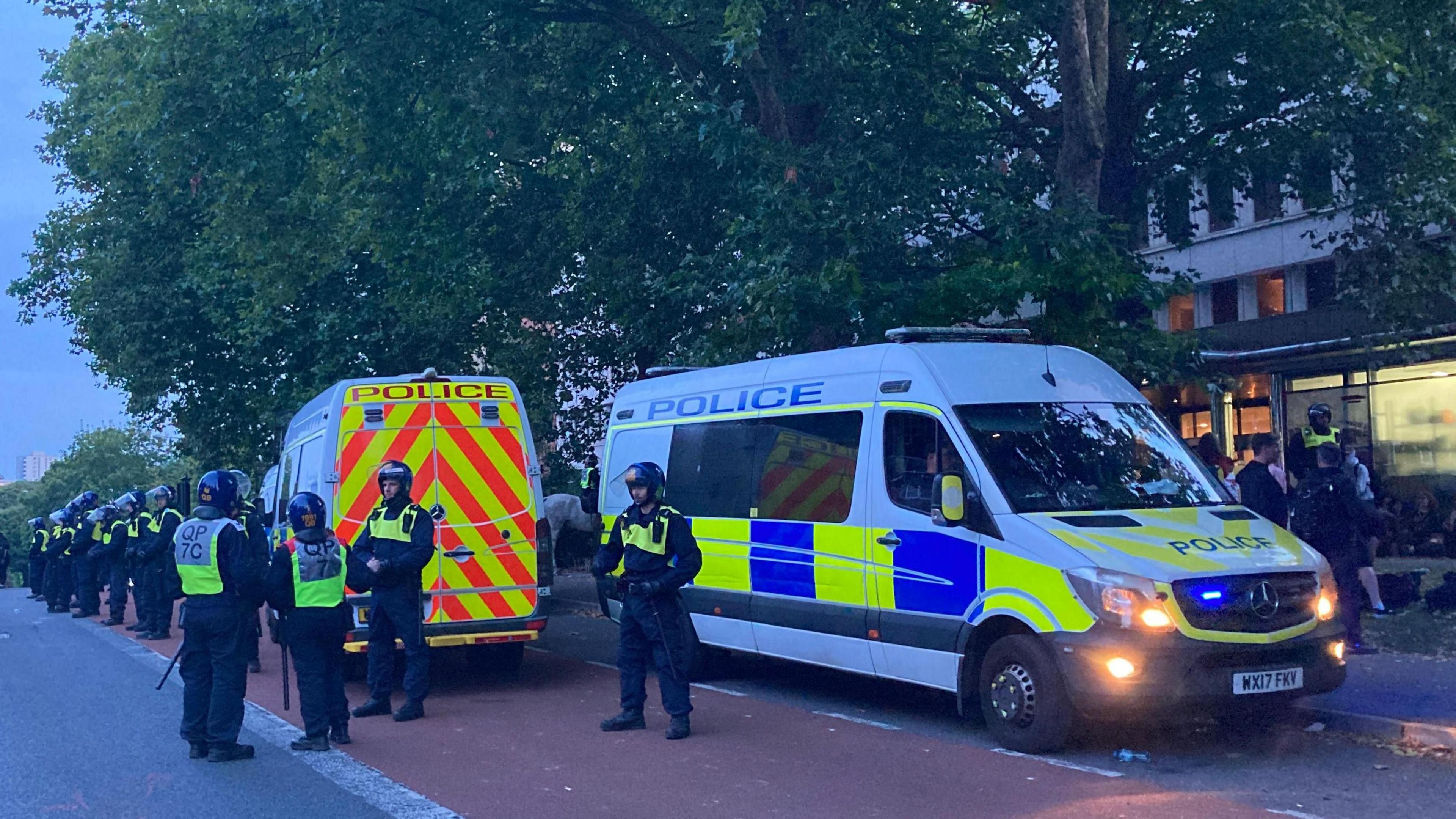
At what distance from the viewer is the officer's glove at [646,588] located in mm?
9406

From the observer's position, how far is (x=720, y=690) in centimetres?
1167

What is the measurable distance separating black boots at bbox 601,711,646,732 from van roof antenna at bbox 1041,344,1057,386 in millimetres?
3504

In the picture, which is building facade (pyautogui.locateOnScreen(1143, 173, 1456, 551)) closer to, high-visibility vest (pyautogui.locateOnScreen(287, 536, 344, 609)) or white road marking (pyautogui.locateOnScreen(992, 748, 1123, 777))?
white road marking (pyautogui.locateOnScreen(992, 748, 1123, 777))

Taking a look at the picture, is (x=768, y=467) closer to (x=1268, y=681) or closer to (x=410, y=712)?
(x=410, y=712)

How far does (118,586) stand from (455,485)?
1335 centimetres

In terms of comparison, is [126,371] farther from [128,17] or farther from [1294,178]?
[1294,178]

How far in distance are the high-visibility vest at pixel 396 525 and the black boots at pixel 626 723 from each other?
1.95m

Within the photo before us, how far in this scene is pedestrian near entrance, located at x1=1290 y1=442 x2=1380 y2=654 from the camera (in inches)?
433

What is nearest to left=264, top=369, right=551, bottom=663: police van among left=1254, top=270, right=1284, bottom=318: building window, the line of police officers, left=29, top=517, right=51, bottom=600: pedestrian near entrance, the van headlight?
the line of police officers

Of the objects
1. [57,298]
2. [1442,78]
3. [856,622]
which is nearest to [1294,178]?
[1442,78]

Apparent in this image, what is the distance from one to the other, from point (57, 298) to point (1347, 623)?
3284 centimetres

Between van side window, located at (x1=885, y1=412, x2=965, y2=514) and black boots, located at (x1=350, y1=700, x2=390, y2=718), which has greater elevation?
van side window, located at (x1=885, y1=412, x2=965, y2=514)

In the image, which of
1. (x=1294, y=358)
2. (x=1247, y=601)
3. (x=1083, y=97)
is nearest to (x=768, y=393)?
(x=1247, y=601)

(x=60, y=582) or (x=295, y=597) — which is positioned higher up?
(x=295, y=597)
